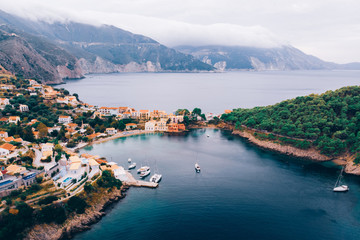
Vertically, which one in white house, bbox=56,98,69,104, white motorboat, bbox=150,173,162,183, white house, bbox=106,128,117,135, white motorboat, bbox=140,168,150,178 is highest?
white house, bbox=56,98,69,104

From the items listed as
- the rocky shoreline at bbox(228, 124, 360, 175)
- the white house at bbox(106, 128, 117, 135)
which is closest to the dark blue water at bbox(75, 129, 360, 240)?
the rocky shoreline at bbox(228, 124, 360, 175)

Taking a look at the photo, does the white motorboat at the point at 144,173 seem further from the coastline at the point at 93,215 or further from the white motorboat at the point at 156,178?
the coastline at the point at 93,215

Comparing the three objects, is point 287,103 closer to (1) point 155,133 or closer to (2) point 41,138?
(1) point 155,133

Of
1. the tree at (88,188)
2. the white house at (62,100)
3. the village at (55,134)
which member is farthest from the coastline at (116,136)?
the white house at (62,100)

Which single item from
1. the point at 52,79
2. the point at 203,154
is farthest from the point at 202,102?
the point at 52,79

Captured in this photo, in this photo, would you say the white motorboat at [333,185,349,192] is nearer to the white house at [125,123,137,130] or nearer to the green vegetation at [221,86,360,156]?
the green vegetation at [221,86,360,156]

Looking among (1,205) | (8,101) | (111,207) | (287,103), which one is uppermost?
(287,103)

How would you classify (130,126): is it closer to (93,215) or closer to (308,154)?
(93,215)

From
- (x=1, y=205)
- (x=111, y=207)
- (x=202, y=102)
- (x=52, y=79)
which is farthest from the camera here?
(x=52, y=79)
